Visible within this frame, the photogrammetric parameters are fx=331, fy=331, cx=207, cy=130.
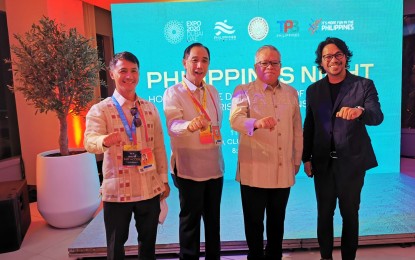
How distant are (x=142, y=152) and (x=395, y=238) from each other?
217 cm

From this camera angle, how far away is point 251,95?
2.13m

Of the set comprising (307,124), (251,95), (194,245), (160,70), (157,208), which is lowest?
(194,245)

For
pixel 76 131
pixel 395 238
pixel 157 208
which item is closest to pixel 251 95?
pixel 157 208

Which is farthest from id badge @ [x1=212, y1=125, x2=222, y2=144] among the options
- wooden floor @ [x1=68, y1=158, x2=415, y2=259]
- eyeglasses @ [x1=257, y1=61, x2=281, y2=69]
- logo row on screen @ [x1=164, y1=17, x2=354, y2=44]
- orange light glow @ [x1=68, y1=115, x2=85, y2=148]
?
orange light glow @ [x1=68, y1=115, x2=85, y2=148]

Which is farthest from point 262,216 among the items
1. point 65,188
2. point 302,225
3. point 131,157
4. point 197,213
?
point 65,188

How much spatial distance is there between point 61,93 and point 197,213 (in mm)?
1996

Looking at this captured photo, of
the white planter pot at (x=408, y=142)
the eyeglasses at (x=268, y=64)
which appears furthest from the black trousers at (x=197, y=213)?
the white planter pot at (x=408, y=142)

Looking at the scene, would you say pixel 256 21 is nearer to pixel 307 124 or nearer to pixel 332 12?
pixel 332 12

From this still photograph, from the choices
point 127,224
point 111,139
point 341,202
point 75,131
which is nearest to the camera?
point 111,139

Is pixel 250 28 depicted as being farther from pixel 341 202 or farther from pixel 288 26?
pixel 341 202

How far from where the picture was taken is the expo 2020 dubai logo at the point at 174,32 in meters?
4.08

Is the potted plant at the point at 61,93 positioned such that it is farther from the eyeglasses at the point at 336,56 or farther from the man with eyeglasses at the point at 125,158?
the eyeglasses at the point at 336,56

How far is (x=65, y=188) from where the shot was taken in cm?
329

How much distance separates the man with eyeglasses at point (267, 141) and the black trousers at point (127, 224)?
2.07 feet
